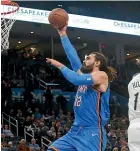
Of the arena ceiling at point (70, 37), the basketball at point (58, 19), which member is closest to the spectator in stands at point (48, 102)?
the arena ceiling at point (70, 37)

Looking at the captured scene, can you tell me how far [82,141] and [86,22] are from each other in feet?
39.4

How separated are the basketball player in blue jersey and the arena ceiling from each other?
1269cm

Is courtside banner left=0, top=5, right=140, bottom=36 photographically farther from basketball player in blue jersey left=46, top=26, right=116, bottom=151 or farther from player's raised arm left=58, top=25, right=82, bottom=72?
basketball player in blue jersey left=46, top=26, right=116, bottom=151

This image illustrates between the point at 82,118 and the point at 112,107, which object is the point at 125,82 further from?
the point at 82,118

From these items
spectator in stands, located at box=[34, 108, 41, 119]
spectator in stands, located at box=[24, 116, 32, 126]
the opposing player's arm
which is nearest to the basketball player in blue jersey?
the opposing player's arm

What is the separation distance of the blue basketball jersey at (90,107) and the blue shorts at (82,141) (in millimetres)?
83

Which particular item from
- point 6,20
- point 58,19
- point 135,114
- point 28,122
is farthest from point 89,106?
point 28,122

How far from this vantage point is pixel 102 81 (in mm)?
5129

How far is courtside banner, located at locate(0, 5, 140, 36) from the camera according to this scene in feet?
49.1

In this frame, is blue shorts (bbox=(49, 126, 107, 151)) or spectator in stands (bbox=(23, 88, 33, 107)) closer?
blue shorts (bbox=(49, 126, 107, 151))

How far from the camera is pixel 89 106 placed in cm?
519

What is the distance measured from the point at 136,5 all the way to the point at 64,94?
5773 millimetres

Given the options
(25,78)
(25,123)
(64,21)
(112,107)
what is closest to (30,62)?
(25,78)

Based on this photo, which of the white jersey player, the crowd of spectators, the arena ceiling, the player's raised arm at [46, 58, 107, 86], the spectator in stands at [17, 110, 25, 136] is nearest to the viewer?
the white jersey player
